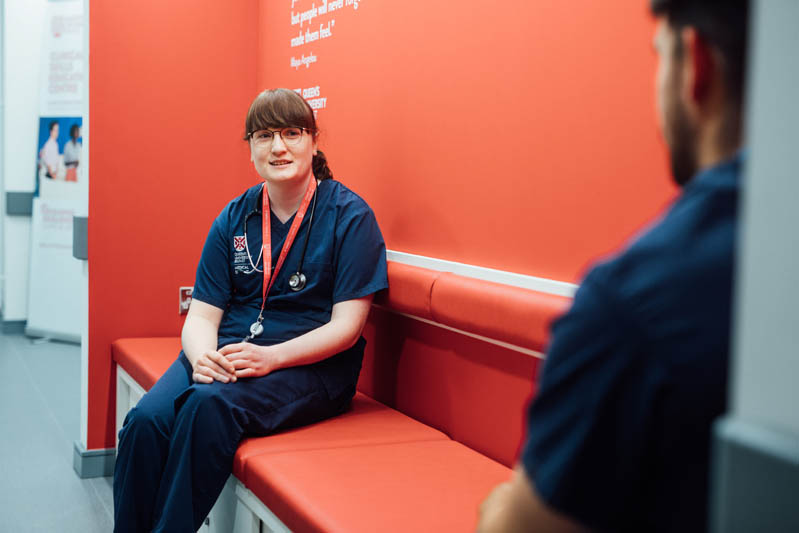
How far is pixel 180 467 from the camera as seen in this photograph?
2.24 meters

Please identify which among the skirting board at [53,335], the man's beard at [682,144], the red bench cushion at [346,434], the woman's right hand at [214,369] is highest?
the man's beard at [682,144]

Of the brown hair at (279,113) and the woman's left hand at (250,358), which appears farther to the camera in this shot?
the brown hair at (279,113)

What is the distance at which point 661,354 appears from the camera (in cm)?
73

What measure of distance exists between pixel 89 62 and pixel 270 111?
1.29 meters

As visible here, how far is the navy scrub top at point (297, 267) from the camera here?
2.60 m

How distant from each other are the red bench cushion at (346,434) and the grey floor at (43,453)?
42.5 inches

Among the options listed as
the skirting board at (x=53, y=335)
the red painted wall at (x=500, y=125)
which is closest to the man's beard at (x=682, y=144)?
the red painted wall at (x=500, y=125)

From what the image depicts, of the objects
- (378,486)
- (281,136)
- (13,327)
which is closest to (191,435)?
(378,486)

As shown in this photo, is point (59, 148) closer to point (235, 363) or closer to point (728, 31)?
point (235, 363)

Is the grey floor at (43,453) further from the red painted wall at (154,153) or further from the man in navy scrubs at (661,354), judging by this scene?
the man in navy scrubs at (661,354)

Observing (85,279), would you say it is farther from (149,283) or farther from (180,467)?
(180,467)

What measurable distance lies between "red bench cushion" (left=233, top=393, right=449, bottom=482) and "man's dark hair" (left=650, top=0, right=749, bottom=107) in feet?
5.83

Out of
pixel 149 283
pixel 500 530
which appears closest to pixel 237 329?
pixel 149 283

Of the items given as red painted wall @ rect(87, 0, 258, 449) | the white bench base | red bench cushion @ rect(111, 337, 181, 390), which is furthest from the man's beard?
red painted wall @ rect(87, 0, 258, 449)
